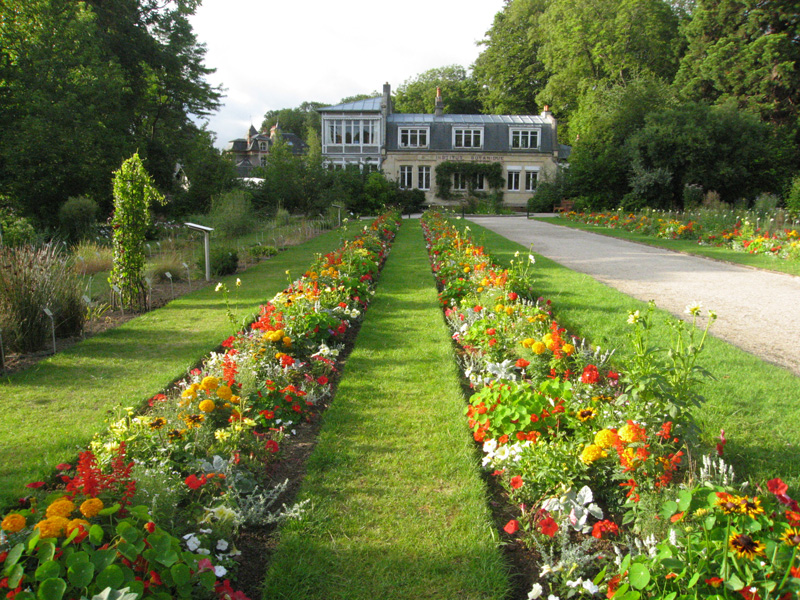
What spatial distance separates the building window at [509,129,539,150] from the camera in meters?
35.2

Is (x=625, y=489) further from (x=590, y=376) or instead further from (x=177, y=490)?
(x=177, y=490)

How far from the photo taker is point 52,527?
1725 mm

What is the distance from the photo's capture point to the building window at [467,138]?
1390 inches

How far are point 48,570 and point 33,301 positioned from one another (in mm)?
4391

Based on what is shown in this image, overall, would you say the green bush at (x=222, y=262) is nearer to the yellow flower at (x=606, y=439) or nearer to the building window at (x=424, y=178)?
the yellow flower at (x=606, y=439)

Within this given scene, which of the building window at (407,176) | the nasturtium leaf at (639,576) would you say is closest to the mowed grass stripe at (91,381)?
the nasturtium leaf at (639,576)

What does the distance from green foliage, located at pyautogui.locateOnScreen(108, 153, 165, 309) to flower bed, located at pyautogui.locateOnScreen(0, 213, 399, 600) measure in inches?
116

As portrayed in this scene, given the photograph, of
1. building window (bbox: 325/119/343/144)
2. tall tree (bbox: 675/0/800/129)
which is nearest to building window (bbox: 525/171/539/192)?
tall tree (bbox: 675/0/800/129)

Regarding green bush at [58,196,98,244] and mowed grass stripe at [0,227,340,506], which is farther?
green bush at [58,196,98,244]

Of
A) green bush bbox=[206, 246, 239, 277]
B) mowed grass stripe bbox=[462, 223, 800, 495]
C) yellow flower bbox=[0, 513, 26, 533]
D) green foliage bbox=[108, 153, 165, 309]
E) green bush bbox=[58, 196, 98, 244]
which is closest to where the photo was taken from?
yellow flower bbox=[0, 513, 26, 533]

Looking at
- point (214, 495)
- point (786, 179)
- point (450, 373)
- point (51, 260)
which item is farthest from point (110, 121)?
point (786, 179)

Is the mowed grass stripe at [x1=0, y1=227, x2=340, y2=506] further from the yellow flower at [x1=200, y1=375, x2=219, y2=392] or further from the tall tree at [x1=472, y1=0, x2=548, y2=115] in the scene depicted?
the tall tree at [x1=472, y1=0, x2=548, y2=115]

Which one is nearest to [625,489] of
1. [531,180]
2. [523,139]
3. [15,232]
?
[15,232]

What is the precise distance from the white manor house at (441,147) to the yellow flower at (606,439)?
3288cm
